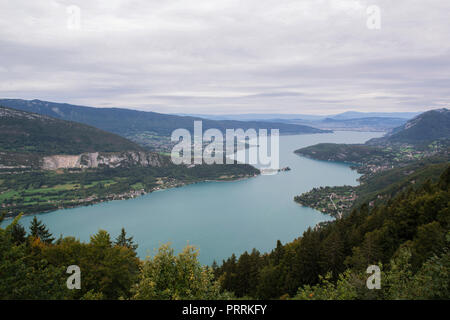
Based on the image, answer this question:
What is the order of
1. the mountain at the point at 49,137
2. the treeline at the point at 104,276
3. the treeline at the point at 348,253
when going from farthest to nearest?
1. the mountain at the point at 49,137
2. the treeline at the point at 348,253
3. the treeline at the point at 104,276

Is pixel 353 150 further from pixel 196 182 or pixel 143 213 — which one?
pixel 143 213

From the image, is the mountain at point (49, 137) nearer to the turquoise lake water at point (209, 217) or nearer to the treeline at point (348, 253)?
the turquoise lake water at point (209, 217)

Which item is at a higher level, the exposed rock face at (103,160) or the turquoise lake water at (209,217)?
the exposed rock face at (103,160)

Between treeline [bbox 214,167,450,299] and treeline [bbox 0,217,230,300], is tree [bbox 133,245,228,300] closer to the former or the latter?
treeline [bbox 0,217,230,300]

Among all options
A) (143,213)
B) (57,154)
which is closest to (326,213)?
(143,213)

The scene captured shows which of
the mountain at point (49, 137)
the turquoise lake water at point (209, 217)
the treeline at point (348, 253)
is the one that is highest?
the mountain at point (49, 137)

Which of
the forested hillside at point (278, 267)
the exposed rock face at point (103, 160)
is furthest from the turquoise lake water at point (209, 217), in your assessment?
the exposed rock face at point (103, 160)

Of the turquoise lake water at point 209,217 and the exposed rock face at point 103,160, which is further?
the exposed rock face at point 103,160
